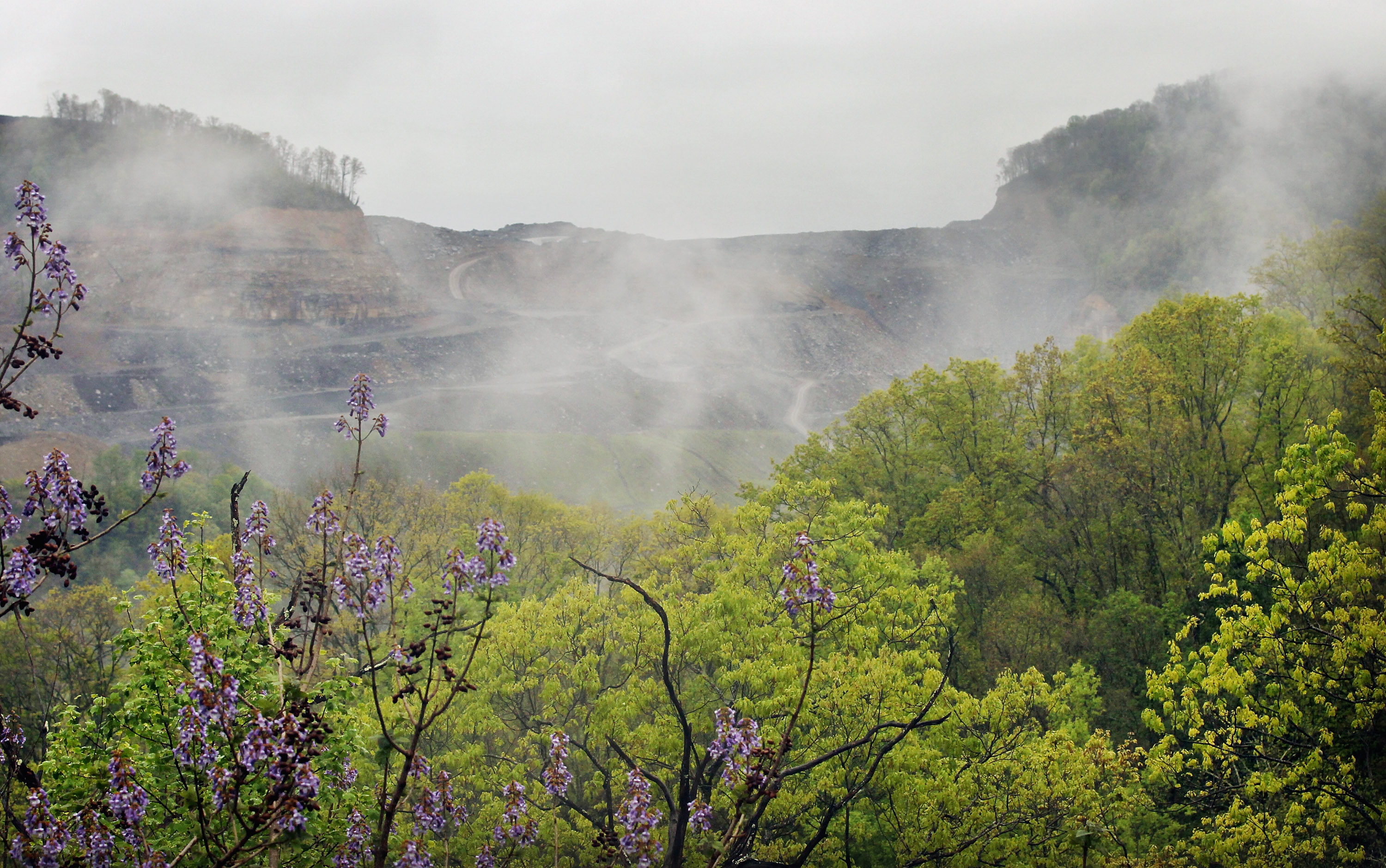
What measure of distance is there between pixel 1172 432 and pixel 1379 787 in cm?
1544

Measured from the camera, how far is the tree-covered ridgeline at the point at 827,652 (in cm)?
699

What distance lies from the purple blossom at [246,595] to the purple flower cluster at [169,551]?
0.47m

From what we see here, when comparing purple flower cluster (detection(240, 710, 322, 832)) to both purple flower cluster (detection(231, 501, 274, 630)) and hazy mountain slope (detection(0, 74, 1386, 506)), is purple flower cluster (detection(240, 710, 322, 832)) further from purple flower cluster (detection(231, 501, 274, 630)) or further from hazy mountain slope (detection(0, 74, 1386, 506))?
hazy mountain slope (detection(0, 74, 1386, 506))

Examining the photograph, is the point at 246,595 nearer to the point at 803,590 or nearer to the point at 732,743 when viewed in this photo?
the point at 732,743

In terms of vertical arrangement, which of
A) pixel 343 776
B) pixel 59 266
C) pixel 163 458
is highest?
pixel 59 266

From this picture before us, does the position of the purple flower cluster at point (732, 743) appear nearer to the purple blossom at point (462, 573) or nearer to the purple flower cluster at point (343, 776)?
the purple blossom at point (462, 573)

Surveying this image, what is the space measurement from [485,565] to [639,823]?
340cm

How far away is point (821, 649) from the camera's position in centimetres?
2225

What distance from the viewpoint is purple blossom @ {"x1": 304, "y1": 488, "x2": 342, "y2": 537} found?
770 cm

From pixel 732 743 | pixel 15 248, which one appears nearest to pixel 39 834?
pixel 15 248

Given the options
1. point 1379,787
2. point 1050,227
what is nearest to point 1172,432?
point 1379,787

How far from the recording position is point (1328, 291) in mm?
46844

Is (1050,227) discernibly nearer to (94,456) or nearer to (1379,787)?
(94,456)

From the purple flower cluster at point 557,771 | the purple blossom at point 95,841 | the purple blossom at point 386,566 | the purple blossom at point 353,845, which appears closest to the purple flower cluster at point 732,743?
the purple flower cluster at point 557,771
